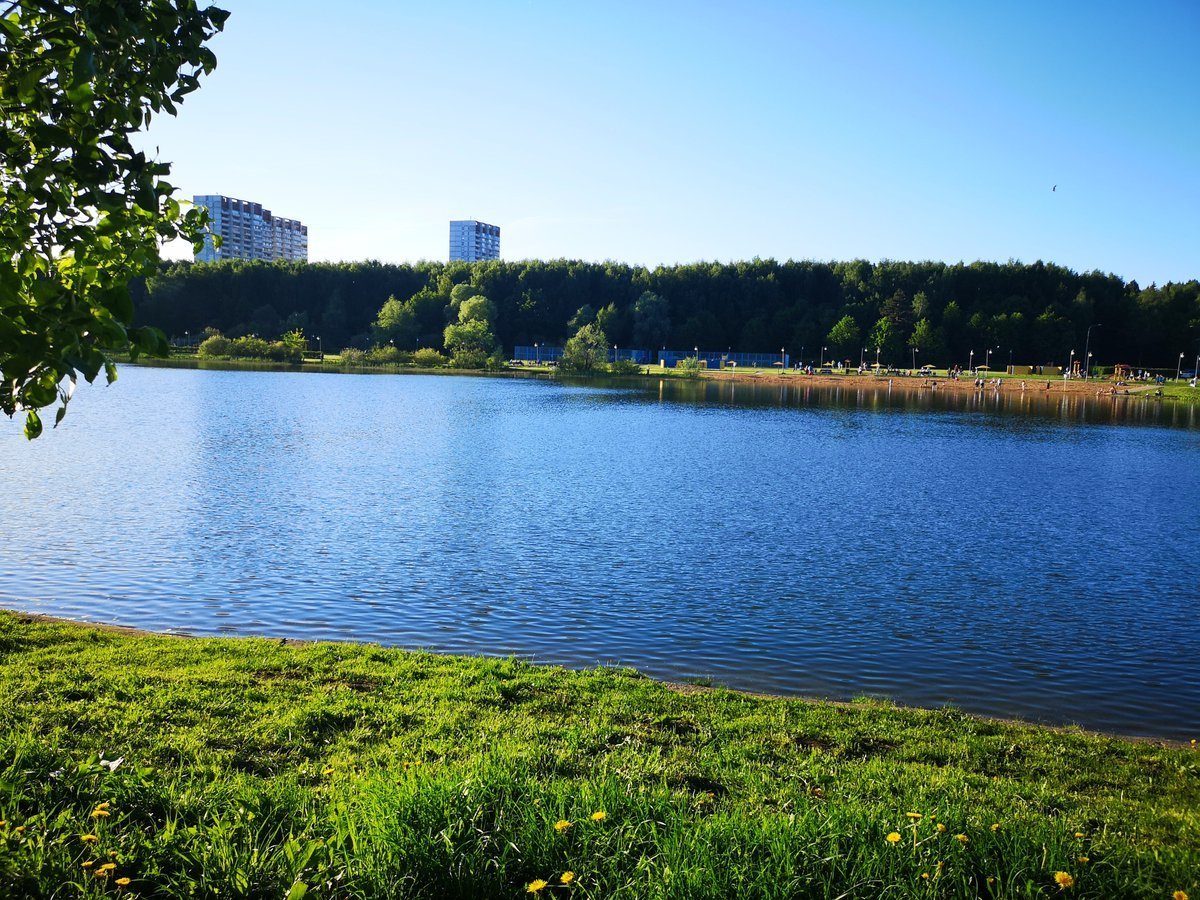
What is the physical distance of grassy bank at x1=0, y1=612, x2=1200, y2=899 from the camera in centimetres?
415

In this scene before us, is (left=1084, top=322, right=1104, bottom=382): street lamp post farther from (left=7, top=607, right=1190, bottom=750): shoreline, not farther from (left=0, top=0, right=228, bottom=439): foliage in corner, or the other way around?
(left=0, top=0, right=228, bottom=439): foliage in corner

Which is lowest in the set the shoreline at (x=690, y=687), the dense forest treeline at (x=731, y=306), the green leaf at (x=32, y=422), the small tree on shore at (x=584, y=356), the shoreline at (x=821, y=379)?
the shoreline at (x=690, y=687)

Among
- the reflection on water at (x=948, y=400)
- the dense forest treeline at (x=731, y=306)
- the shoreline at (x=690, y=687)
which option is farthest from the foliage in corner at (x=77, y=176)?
the dense forest treeline at (x=731, y=306)

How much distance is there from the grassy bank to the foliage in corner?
211cm

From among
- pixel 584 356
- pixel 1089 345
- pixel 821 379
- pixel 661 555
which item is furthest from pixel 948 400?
pixel 661 555

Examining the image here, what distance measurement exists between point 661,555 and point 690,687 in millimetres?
7799

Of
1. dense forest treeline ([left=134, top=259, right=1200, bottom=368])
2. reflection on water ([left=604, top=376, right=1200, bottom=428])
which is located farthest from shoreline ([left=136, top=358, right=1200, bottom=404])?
dense forest treeline ([left=134, top=259, right=1200, bottom=368])

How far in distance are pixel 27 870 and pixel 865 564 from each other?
15102 millimetres

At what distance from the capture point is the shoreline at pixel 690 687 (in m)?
8.96

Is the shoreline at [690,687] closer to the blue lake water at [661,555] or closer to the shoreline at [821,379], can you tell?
the blue lake water at [661,555]

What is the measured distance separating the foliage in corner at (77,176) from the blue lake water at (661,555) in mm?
8008

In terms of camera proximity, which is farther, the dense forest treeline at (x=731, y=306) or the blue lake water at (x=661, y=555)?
the dense forest treeline at (x=731, y=306)

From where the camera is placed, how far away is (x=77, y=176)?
364 centimetres

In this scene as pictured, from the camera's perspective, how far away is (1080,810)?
20.0ft
